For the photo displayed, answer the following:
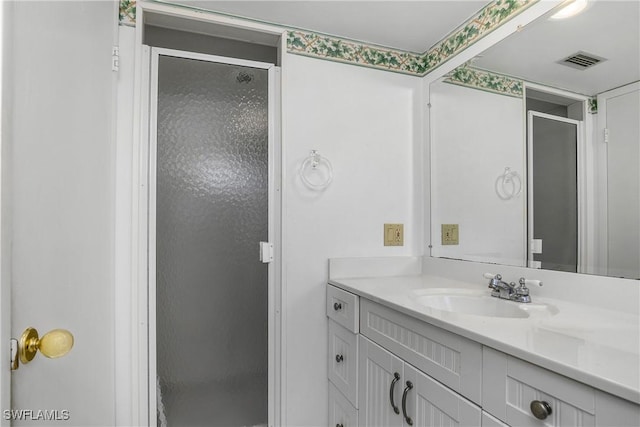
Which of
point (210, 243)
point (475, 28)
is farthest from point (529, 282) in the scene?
point (210, 243)

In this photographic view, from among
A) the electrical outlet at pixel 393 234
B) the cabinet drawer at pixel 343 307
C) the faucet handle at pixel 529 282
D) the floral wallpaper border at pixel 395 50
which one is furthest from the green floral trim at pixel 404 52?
the cabinet drawer at pixel 343 307

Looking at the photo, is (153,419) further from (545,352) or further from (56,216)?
(545,352)

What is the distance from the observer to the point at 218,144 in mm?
1696

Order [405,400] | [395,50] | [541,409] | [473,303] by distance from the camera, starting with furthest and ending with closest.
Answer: [395,50], [473,303], [405,400], [541,409]

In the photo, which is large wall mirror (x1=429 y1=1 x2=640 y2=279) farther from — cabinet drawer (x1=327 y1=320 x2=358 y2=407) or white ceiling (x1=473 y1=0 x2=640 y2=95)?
cabinet drawer (x1=327 y1=320 x2=358 y2=407)

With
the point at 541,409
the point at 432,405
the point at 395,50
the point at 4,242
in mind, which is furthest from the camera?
the point at 395,50

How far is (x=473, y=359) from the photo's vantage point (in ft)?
3.05

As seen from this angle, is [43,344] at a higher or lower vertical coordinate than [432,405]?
higher

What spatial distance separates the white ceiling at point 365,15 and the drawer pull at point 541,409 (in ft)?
5.20

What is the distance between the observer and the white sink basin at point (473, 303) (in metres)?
1.25

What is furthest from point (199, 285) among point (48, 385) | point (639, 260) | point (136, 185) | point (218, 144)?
point (639, 260)

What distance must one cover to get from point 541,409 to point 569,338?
0.22 metres

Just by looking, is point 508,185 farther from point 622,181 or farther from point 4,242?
point 4,242

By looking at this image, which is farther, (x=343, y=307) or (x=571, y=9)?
(x=343, y=307)
